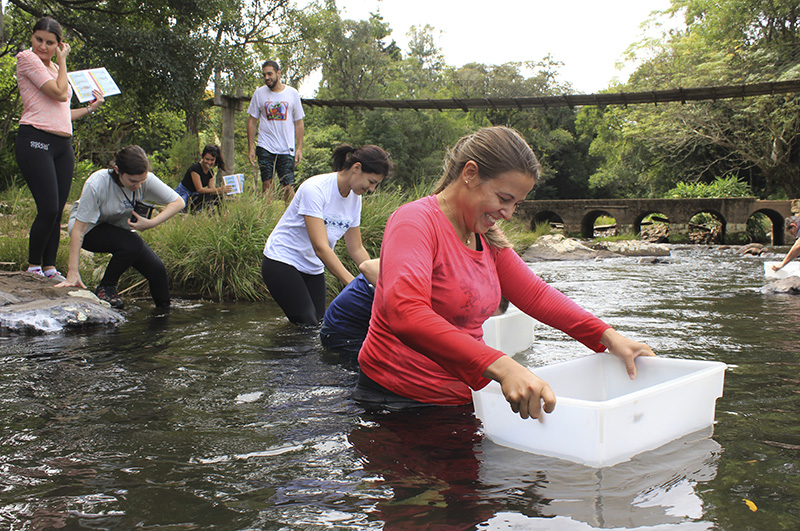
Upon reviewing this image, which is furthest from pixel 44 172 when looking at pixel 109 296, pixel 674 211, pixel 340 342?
pixel 674 211

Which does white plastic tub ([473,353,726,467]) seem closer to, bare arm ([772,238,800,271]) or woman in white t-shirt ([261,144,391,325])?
woman in white t-shirt ([261,144,391,325])

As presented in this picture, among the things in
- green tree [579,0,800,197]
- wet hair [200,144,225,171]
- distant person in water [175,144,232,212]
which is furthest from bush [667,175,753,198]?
distant person in water [175,144,232,212]

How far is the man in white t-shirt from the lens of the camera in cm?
818

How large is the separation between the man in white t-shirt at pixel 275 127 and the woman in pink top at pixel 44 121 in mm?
2926

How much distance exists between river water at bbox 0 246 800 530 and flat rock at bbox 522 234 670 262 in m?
11.8

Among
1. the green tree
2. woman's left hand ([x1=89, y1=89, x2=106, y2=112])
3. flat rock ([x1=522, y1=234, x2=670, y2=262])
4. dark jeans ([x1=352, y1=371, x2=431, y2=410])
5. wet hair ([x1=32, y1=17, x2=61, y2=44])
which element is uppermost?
the green tree

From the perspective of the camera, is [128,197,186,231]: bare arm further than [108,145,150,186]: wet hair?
Yes

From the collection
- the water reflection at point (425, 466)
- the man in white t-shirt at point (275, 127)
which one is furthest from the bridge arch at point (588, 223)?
the water reflection at point (425, 466)

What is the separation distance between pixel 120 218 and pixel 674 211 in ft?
77.3

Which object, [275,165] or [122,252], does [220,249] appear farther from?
[275,165]

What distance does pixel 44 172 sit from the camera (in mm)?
5109

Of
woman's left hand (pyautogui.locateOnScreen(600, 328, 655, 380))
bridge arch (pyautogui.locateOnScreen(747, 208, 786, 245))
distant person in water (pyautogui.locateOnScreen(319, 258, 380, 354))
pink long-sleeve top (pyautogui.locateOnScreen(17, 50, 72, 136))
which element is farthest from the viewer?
bridge arch (pyautogui.locateOnScreen(747, 208, 786, 245))

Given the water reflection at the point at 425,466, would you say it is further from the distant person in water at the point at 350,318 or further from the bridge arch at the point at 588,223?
the bridge arch at the point at 588,223

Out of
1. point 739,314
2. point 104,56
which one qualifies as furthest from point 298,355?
point 104,56
